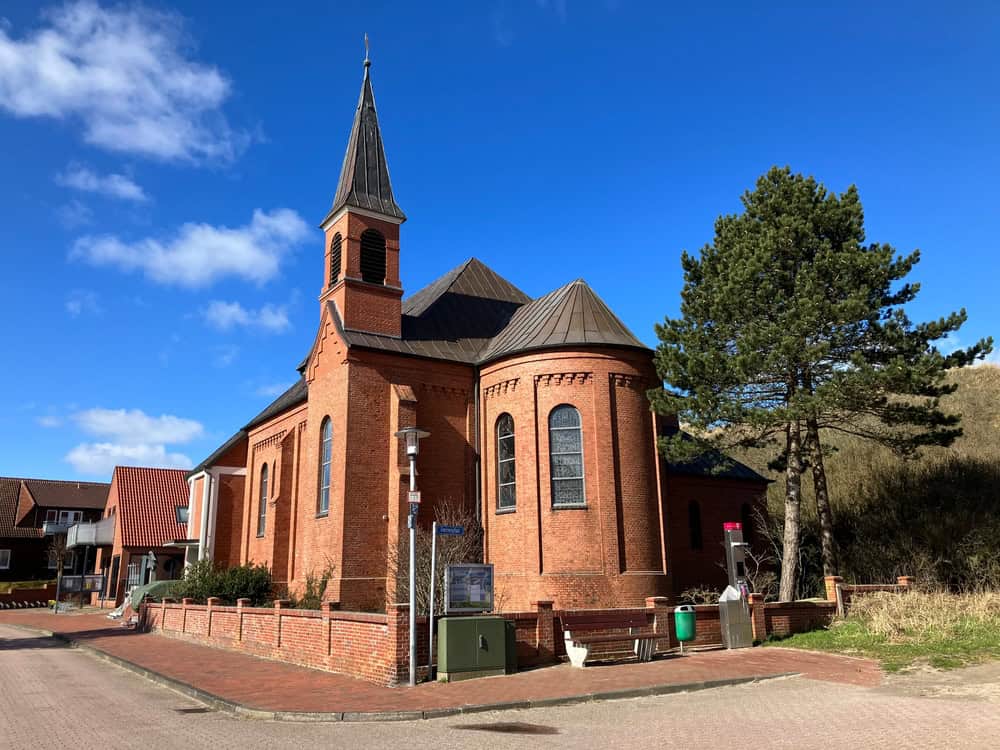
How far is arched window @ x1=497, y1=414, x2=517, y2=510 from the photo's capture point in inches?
946

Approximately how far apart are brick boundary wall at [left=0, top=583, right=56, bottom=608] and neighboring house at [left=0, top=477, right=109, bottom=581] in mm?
6263

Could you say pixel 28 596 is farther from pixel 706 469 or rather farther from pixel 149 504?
pixel 706 469

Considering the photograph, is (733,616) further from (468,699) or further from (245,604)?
(245,604)

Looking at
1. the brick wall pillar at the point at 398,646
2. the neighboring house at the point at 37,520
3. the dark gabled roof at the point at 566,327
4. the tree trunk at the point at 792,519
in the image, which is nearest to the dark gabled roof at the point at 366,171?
the dark gabled roof at the point at 566,327

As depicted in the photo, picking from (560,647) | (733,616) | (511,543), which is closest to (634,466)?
(511,543)

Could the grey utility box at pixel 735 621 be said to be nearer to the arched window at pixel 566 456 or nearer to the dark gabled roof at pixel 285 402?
the arched window at pixel 566 456

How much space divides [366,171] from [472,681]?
19735 millimetres

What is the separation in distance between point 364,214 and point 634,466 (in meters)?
12.8

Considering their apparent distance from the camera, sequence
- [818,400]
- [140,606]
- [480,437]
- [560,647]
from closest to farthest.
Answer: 1. [560,647]
2. [818,400]
3. [480,437]
4. [140,606]

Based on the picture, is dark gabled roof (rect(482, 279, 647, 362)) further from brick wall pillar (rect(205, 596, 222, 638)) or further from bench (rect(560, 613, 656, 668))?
brick wall pillar (rect(205, 596, 222, 638))

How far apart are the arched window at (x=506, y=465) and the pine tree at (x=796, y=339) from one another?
485 cm

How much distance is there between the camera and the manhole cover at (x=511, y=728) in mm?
9938

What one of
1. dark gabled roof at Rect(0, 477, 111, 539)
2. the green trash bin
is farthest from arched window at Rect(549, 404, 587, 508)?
dark gabled roof at Rect(0, 477, 111, 539)

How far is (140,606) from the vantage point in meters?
28.8
